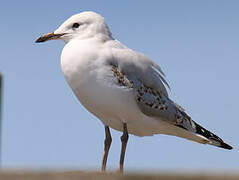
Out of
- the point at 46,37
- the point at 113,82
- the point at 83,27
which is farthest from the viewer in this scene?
the point at 46,37

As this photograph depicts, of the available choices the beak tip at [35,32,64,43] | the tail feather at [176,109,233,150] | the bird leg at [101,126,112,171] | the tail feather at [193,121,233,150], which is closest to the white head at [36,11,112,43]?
the beak tip at [35,32,64,43]

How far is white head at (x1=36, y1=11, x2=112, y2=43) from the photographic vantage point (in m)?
9.02

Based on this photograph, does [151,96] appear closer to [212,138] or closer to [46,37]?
[212,138]

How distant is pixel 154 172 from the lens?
3426 mm

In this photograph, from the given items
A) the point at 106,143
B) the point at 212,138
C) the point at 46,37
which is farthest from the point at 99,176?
the point at 212,138

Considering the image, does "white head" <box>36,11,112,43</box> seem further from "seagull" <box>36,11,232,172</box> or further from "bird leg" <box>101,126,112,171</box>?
"bird leg" <box>101,126,112,171</box>

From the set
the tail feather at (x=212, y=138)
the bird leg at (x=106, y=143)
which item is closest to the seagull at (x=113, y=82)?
the bird leg at (x=106, y=143)

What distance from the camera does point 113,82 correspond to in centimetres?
850

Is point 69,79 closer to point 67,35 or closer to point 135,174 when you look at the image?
point 67,35

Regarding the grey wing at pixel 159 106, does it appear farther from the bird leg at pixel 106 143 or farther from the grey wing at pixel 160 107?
the bird leg at pixel 106 143

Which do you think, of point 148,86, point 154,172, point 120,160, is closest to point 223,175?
point 154,172

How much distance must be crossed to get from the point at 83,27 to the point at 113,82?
134 centimetres

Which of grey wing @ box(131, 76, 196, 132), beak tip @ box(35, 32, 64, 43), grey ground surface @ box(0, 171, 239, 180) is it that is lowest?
grey wing @ box(131, 76, 196, 132)

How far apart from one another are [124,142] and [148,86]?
1285 millimetres
